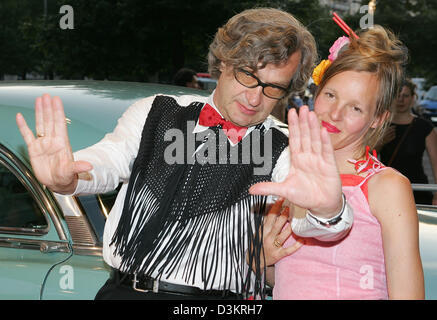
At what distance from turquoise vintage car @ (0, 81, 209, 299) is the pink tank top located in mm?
843

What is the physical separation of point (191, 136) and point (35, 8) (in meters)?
25.7

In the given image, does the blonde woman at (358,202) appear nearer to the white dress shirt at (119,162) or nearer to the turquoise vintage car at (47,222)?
the white dress shirt at (119,162)

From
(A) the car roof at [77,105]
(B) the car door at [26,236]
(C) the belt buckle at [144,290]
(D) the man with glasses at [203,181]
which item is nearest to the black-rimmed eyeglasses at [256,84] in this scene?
(D) the man with glasses at [203,181]

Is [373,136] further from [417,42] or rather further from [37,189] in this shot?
[417,42]

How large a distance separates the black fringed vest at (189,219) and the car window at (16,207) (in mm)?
738

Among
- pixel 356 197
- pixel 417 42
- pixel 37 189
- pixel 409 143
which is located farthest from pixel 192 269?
pixel 417 42

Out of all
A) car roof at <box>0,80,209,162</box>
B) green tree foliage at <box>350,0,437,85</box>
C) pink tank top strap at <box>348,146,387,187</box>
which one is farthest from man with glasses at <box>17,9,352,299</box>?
green tree foliage at <box>350,0,437,85</box>

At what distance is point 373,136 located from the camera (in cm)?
201

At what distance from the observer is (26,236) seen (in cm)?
253

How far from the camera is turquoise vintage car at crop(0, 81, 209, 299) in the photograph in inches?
90.4

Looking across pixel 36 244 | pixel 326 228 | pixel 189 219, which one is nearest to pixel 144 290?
pixel 189 219

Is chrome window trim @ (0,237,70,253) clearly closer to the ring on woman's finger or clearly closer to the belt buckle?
the belt buckle

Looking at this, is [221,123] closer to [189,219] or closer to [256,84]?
[256,84]

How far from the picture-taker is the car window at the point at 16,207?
2.54 meters
